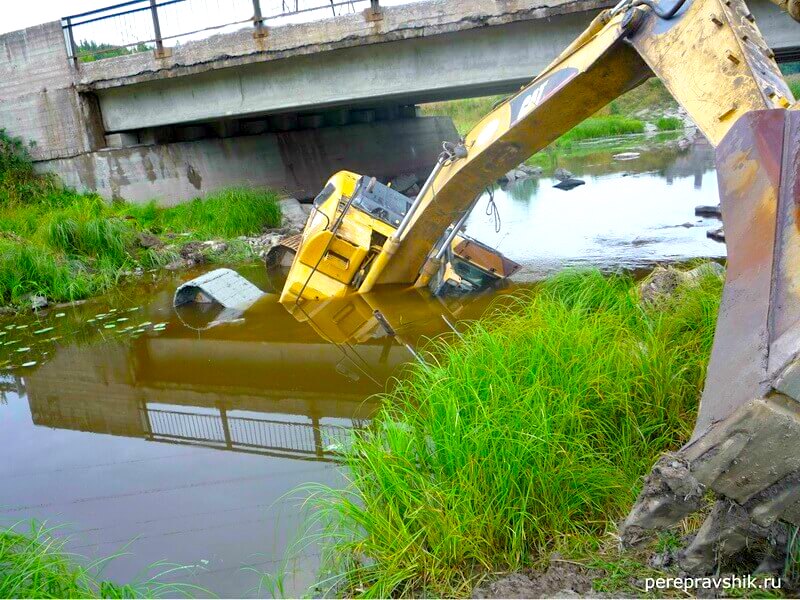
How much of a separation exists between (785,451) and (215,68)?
12.8 metres

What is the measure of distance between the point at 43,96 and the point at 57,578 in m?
14.4

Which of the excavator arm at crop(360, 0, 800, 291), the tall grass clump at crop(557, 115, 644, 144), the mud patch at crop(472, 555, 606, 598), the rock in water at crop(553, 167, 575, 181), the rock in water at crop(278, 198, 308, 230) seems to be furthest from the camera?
the tall grass clump at crop(557, 115, 644, 144)

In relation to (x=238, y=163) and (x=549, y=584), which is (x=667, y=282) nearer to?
(x=549, y=584)

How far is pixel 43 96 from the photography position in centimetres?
1479

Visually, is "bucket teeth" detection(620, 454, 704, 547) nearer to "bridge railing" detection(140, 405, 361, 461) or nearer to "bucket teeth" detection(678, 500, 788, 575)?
"bucket teeth" detection(678, 500, 788, 575)

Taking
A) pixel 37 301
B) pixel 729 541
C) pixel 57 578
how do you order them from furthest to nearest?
pixel 37 301, pixel 57 578, pixel 729 541

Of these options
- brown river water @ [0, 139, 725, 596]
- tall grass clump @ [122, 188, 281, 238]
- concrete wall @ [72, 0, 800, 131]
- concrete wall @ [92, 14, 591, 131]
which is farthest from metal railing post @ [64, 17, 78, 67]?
brown river water @ [0, 139, 725, 596]

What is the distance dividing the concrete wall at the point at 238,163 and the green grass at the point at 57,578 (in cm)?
1257

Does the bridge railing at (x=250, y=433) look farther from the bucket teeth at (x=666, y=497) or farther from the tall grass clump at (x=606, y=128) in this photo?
the tall grass clump at (x=606, y=128)

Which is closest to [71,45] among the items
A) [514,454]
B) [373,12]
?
[373,12]

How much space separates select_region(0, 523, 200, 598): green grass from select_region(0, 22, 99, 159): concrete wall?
13.1m

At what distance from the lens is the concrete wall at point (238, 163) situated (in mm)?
14930

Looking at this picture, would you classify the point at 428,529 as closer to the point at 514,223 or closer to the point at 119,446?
the point at 119,446

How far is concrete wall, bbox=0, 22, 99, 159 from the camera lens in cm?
1452
